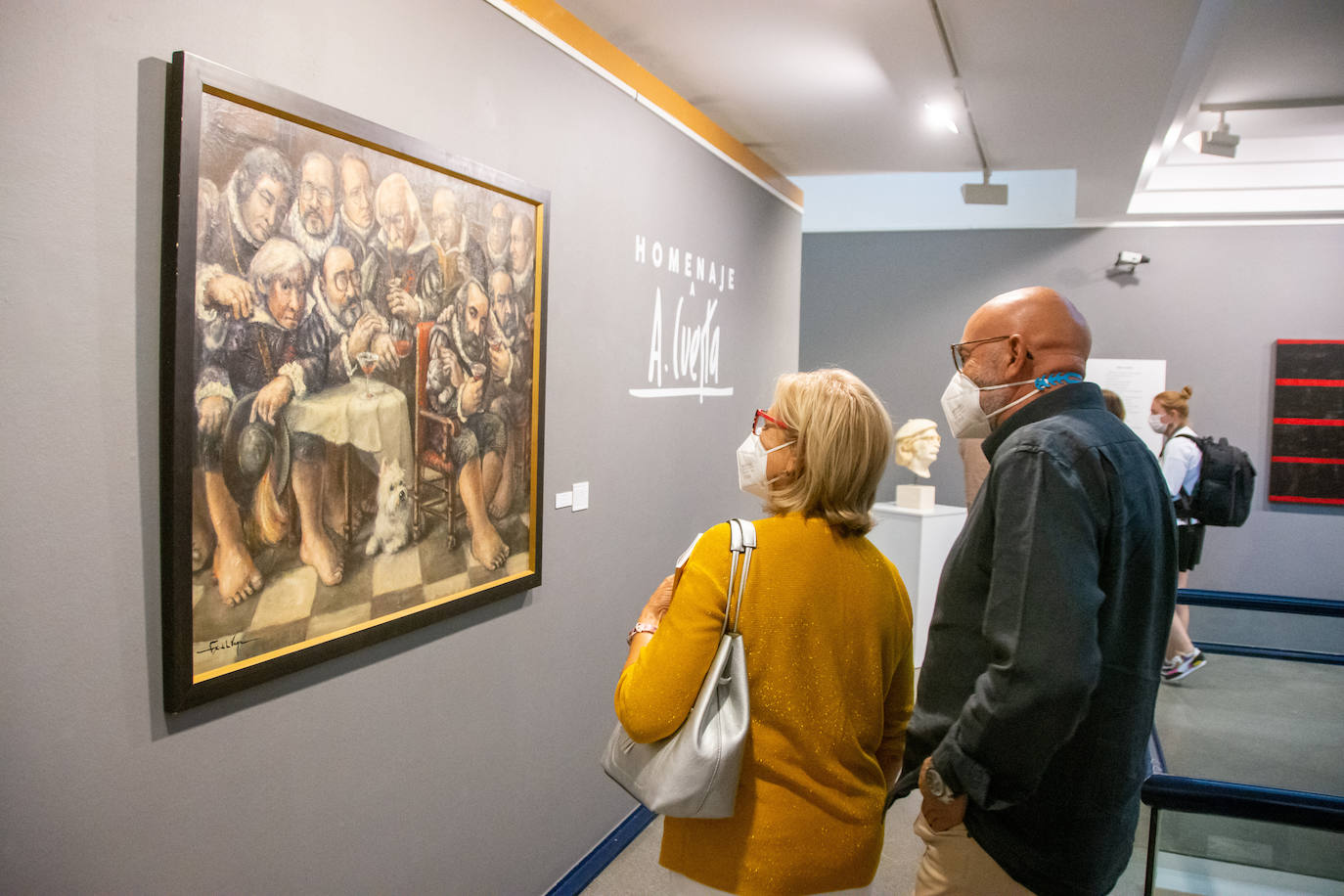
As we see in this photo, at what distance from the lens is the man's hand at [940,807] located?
1.52 m

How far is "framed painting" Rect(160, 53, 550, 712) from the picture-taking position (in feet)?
4.84

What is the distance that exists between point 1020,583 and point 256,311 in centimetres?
141

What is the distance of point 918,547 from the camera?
557 centimetres

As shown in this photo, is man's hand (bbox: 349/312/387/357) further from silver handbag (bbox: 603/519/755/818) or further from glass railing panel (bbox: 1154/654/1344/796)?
glass railing panel (bbox: 1154/654/1344/796)

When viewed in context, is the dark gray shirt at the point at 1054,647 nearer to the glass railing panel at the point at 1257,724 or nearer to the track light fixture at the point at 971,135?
the track light fixture at the point at 971,135

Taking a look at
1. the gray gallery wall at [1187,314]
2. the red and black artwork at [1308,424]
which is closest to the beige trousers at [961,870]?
the gray gallery wall at [1187,314]

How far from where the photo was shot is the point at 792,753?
4.63 ft

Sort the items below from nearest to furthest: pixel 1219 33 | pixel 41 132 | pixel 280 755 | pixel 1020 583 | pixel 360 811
Result: pixel 41 132 < pixel 1020 583 < pixel 280 755 < pixel 360 811 < pixel 1219 33

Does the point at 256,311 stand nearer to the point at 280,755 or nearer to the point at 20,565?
the point at 20,565

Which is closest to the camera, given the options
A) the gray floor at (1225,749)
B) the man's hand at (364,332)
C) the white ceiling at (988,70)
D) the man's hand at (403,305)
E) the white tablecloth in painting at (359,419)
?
the white tablecloth in painting at (359,419)

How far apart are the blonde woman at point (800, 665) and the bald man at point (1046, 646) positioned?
0.16 metres

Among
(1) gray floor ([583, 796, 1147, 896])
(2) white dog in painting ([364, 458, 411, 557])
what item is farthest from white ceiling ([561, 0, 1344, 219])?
(1) gray floor ([583, 796, 1147, 896])

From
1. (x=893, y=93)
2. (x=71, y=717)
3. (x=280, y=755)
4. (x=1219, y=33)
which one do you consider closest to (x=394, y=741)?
(x=280, y=755)
